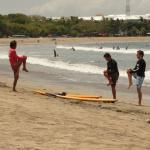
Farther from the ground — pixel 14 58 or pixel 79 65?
pixel 14 58

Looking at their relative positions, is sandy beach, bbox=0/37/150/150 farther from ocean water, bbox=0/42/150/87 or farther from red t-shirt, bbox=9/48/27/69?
ocean water, bbox=0/42/150/87

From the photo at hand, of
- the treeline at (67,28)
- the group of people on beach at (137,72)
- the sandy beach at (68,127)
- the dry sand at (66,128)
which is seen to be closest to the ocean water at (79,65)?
the group of people on beach at (137,72)

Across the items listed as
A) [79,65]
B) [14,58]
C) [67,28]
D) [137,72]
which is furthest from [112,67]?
[67,28]

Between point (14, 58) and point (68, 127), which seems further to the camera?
point (14, 58)

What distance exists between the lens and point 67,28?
538 feet

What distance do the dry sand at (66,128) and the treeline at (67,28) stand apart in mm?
139341

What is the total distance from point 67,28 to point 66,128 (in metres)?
158

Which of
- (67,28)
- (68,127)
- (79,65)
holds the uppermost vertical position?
(68,127)

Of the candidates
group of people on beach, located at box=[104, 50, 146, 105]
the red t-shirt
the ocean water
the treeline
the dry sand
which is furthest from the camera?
the treeline

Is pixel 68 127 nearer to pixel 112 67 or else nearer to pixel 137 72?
pixel 137 72

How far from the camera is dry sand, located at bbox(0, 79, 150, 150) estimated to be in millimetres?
6316

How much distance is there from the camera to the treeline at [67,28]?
15262cm

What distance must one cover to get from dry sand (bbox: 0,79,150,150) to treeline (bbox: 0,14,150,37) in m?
139

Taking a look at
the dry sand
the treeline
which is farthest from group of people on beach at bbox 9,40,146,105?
the treeline
